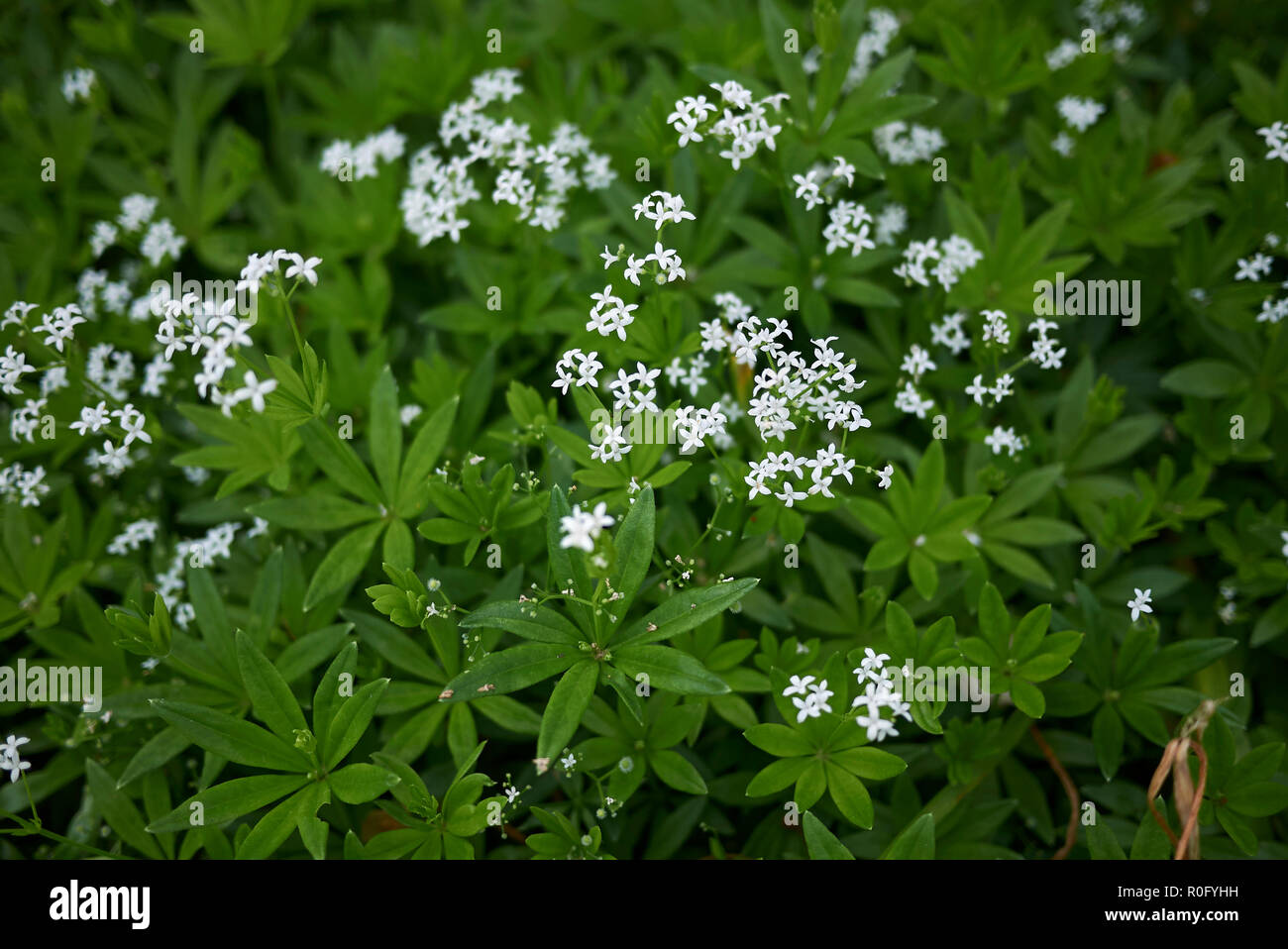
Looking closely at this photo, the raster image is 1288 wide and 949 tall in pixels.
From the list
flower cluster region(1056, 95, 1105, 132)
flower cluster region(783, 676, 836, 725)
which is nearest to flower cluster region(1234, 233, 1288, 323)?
flower cluster region(1056, 95, 1105, 132)

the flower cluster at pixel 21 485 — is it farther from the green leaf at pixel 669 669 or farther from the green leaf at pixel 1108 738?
the green leaf at pixel 1108 738

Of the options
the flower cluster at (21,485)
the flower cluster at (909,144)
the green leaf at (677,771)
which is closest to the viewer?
the green leaf at (677,771)

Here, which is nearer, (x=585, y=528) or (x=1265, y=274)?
(x=585, y=528)

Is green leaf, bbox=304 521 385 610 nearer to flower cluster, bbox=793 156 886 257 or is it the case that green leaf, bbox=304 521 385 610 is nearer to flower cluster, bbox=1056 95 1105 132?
flower cluster, bbox=793 156 886 257

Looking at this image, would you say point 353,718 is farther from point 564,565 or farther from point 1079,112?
point 1079,112

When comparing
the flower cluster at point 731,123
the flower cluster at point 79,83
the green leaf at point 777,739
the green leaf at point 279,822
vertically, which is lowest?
the green leaf at point 279,822

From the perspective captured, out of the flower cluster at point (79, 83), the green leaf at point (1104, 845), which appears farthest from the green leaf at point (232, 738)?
the flower cluster at point (79, 83)

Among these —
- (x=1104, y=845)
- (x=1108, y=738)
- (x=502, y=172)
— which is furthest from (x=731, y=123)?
(x=1104, y=845)
